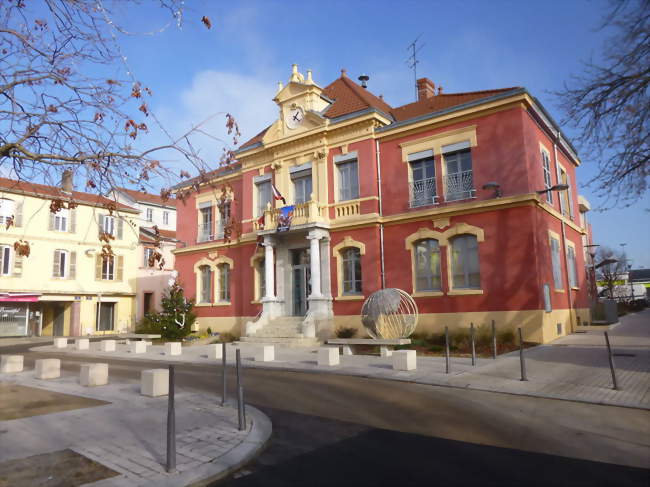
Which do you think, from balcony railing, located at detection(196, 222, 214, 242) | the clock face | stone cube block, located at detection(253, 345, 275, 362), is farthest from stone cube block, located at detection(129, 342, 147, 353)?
the clock face

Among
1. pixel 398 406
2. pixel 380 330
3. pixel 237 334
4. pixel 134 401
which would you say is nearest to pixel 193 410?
pixel 134 401

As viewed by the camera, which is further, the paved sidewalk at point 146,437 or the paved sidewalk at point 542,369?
the paved sidewalk at point 542,369

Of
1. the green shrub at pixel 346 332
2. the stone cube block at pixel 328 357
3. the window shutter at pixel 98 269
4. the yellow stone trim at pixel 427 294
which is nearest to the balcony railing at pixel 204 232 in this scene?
the green shrub at pixel 346 332

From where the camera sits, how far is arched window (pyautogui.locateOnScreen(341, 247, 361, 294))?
825 inches

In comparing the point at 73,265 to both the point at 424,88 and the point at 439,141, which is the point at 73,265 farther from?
the point at 439,141

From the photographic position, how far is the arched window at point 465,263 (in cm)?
1820

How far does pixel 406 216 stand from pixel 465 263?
3.02m

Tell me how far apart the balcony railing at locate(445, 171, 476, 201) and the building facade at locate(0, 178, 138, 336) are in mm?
A: 20773

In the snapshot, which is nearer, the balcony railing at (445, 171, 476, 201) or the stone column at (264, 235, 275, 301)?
the balcony railing at (445, 171, 476, 201)

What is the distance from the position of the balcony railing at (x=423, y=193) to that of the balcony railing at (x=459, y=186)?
0.57 m

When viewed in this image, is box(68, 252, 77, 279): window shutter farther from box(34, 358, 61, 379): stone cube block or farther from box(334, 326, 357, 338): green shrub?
box(34, 358, 61, 379): stone cube block

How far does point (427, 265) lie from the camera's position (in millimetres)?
19422

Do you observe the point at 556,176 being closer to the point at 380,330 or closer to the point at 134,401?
the point at 380,330

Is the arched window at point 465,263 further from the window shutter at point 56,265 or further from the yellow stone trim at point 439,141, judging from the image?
the window shutter at point 56,265
